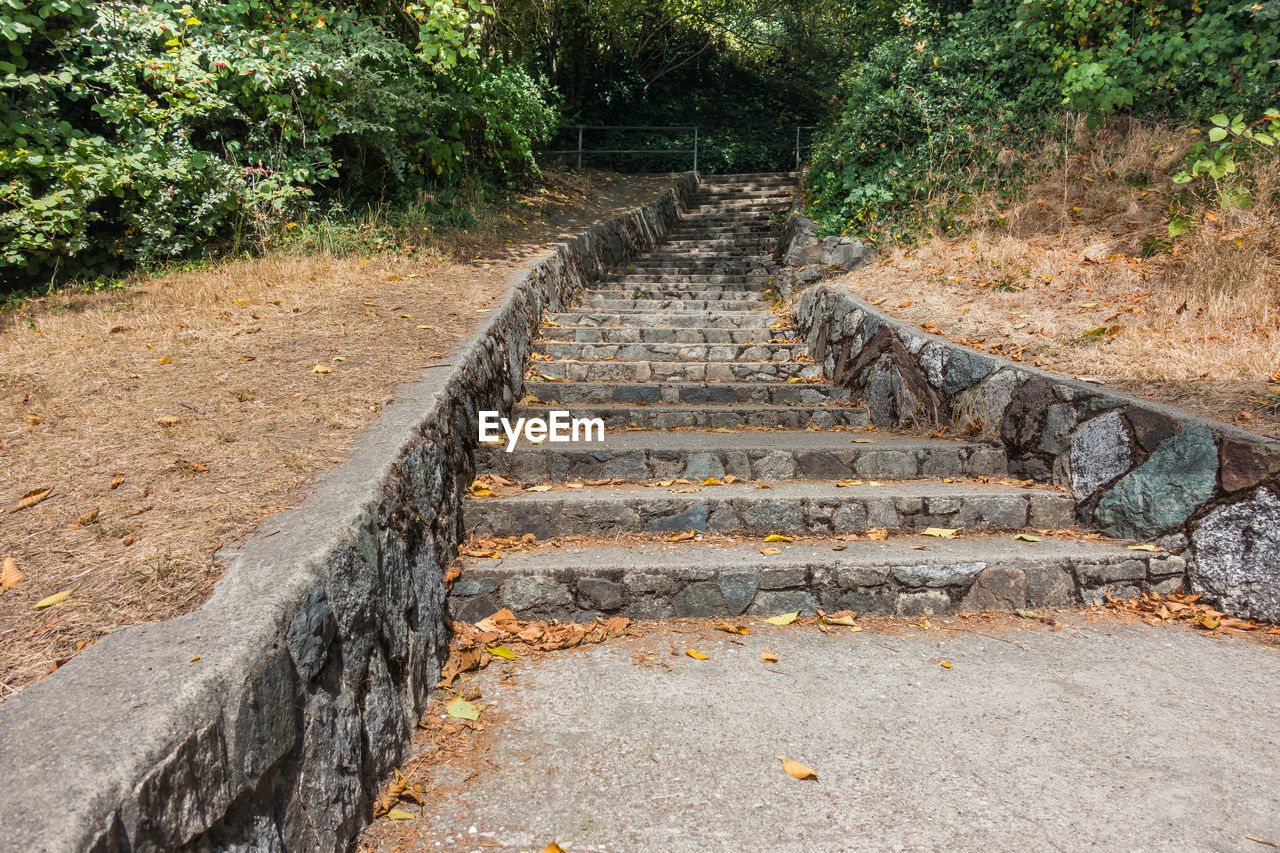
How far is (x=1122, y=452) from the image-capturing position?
342 cm

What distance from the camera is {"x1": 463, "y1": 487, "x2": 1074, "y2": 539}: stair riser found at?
3424 millimetres

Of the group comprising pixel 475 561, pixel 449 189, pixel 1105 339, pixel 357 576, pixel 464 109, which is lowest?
pixel 475 561

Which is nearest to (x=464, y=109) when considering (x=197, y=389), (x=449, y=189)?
(x=449, y=189)

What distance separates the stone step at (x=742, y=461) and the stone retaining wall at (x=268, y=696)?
934mm

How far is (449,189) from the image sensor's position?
8141 mm

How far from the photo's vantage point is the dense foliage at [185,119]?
5367mm

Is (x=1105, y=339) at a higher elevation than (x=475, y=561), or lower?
higher

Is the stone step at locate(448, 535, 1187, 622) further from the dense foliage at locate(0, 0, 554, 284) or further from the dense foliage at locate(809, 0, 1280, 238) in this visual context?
the dense foliage at locate(0, 0, 554, 284)

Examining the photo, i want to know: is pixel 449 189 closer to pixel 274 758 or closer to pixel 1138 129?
pixel 1138 129

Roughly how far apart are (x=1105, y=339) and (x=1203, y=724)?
9.38 ft

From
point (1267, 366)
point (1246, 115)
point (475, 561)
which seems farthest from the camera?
point (1246, 115)

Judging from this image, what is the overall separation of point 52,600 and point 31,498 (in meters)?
0.81

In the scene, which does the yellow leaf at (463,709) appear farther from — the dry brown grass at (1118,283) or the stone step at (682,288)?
the stone step at (682,288)

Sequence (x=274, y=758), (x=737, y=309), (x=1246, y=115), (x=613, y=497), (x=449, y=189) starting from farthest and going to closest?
(x=449, y=189) < (x=737, y=309) < (x=1246, y=115) < (x=613, y=497) < (x=274, y=758)
